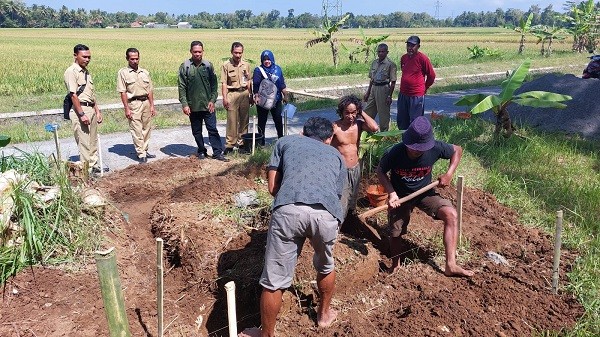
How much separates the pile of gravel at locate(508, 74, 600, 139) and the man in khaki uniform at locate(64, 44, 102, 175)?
7.17m

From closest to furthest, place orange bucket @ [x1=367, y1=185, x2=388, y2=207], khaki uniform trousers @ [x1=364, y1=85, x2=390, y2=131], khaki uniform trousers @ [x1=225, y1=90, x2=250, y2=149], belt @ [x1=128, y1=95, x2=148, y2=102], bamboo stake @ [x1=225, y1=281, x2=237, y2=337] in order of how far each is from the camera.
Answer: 1. bamboo stake @ [x1=225, y1=281, x2=237, y2=337]
2. orange bucket @ [x1=367, y1=185, x2=388, y2=207]
3. belt @ [x1=128, y1=95, x2=148, y2=102]
4. khaki uniform trousers @ [x1=225, y1=90, x2=250, y2=149]
5. khaki uniform trousers @ [x1=364, y1=85, x2=390, y2=131]

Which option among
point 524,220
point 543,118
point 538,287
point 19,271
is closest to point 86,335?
point 19,271

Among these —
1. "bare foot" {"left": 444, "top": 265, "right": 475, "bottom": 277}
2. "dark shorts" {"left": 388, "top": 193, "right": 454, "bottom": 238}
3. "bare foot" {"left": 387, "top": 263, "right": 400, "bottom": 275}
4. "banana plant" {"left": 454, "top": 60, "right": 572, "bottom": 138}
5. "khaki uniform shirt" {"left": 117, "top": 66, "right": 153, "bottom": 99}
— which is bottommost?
"bare foot" {"left": 387, "top": 263, "right": 400, "bottom": 275}

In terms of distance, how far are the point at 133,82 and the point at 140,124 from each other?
0.66 m

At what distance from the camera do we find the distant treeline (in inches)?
3499

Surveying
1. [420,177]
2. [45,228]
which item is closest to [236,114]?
[45,228]

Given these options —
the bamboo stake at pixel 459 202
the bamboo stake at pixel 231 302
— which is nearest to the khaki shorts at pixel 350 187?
the bamboo stake at pixel 459 202

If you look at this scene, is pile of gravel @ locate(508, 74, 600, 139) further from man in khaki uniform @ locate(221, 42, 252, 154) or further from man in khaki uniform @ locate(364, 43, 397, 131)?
man in khaki uniform @ locate(221, 42, 252, 154)

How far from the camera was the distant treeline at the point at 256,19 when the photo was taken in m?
88.9

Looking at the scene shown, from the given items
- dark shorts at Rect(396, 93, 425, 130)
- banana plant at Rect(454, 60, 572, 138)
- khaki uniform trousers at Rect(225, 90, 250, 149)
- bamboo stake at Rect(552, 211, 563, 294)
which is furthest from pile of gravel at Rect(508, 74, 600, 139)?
bamboo stake at Rect(552, 211, 563, 294)

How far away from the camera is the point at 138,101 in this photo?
7.70m

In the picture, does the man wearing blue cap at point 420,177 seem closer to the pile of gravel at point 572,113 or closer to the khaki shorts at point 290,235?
the khaki shorts at point 290,235

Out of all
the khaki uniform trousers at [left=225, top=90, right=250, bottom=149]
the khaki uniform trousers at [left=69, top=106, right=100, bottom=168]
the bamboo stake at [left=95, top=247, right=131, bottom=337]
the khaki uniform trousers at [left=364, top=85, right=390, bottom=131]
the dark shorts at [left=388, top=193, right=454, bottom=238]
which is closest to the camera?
the bamboo stake at [left=95, top=247, right=131, bottom=337]

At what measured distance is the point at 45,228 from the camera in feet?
14.6
